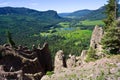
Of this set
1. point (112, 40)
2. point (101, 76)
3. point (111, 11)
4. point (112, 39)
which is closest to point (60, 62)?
point (111, 11)

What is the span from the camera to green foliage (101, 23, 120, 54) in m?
65.2

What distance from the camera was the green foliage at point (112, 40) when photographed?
6519 centimetres

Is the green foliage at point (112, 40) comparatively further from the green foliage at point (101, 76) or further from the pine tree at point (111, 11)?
the green foliage at point (101, 76)

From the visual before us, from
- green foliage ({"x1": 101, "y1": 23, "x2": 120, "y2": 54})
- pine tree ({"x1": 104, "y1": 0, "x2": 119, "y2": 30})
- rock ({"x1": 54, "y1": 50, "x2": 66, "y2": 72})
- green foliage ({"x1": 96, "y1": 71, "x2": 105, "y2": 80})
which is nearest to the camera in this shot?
green foliage ({"x1": 96, "y1": 71, "x2": 105, "y2": 80})

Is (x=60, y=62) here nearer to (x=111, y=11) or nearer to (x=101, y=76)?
(x=111, y=11)

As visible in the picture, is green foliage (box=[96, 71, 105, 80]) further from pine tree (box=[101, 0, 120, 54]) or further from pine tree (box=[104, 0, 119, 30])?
pine tree (box=[104, 0, 119, 30])

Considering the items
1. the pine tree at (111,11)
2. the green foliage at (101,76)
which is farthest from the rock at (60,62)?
the green foliage at (101,76)

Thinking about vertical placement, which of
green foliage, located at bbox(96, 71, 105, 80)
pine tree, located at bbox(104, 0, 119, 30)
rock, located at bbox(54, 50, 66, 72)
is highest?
pine tree, located at bbox(104, 0, 119, 30)

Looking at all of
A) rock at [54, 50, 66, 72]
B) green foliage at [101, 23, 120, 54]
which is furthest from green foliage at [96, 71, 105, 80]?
rock at [54, 50, 66, 72]

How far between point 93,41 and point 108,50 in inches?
1040

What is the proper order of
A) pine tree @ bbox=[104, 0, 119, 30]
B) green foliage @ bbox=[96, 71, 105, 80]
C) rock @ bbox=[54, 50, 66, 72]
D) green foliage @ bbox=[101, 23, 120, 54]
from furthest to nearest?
rock @ bbox=[54, 50, 66, 72] < pine tree @ bbox=[104, 0, 119, 30] < green foliage @ bbox=[101, 23, 120, 54] < green foliage @ bbox=[96, 71, 105, 80]

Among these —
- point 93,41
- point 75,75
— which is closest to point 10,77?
point 75,75

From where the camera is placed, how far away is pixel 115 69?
44.8 metres

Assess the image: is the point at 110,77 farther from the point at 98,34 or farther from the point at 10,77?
the point at 98,34
